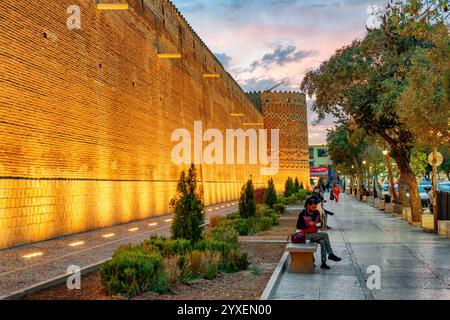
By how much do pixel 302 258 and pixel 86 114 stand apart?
11.9 metres

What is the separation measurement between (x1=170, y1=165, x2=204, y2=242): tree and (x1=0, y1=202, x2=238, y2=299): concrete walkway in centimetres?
182

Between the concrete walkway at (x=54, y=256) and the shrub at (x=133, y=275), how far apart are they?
1080mm

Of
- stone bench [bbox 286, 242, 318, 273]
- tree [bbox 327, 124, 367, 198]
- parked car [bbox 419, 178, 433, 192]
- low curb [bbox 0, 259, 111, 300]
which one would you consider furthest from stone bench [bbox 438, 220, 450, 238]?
tree [bbox 327, 124, 367, 198]

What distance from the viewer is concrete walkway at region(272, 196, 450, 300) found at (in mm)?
9016

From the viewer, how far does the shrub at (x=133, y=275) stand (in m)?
8.56

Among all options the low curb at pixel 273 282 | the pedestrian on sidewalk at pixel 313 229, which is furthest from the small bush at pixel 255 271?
the pedestrian on sidewalk at pixel 313 229

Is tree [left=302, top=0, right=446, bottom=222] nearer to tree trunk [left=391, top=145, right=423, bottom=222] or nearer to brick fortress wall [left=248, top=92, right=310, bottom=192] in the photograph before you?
tree trunk [left=391, top=145, right=423, bottom=222]

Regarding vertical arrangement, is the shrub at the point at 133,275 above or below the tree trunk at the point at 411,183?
below

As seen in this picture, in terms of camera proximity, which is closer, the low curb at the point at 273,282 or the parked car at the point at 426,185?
the low curb at the point at 273,282

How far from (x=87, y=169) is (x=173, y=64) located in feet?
49.6

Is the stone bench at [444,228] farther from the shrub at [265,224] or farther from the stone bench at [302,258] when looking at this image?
the stone bench at [302,258]

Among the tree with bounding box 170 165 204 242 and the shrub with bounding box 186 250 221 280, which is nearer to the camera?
the shrub with bounding box 186 250 221 280

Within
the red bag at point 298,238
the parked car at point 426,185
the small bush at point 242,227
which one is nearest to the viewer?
the red bag at point 298,238

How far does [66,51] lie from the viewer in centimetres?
1917
